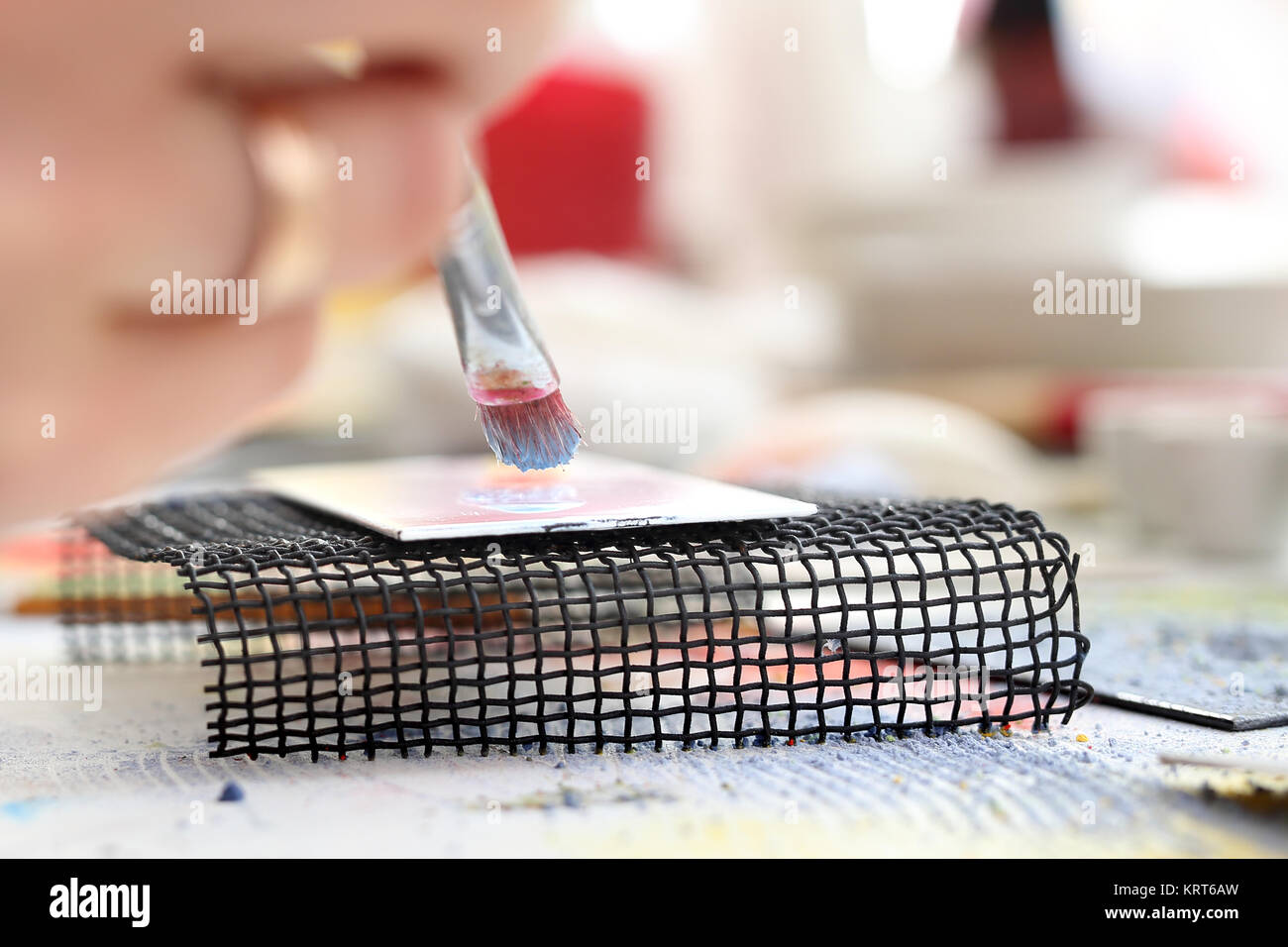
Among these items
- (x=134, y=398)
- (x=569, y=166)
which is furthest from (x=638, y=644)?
(x=569, y=166)

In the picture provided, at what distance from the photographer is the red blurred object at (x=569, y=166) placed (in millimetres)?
2070

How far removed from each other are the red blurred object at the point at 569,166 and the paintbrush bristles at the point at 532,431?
5.11 ft

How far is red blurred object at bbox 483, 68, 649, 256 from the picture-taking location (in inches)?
81.5

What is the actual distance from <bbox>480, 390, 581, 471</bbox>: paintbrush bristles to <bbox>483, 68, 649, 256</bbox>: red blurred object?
61.3 inches

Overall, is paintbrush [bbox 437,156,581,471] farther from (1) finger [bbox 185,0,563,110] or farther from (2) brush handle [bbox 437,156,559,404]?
(1) finger [bbox 185,0,563,110]

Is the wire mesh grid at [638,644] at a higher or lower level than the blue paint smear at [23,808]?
higher

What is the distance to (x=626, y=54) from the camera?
2.48 meters

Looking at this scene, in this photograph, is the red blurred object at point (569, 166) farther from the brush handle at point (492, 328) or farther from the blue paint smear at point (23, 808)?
the blue paint smear at point (23, 808)

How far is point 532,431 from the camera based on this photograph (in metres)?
0.52

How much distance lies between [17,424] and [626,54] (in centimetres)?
225

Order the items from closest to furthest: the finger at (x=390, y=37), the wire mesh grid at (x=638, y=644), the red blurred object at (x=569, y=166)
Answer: the finger at (x=390, y=37) < the wire mesh grid at (x=638, y=644) < the red blurred object at (x=569, y=166)

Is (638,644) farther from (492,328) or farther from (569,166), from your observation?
(569,166)

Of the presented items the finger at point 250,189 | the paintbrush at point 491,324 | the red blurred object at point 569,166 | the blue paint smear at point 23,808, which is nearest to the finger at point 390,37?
the finger at point 250,189
